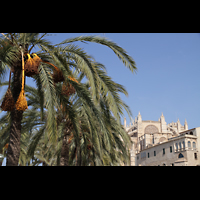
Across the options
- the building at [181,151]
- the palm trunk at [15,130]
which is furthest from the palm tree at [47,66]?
the building at [181,151]

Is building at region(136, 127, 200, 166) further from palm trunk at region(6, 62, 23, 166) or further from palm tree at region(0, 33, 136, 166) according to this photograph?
palm trunk at region(6, 62, 23, 166)

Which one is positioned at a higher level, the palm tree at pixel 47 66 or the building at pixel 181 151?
the building at pixel 181 151

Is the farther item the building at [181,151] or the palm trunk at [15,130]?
the building at [181,151]

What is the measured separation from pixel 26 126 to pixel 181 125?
92.7 metres

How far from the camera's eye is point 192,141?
4425 cm

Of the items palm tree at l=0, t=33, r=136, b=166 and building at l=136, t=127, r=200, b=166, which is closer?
palm tree at l=0, t=33, r=136, b=166

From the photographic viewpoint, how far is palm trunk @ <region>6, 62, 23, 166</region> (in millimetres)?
7761

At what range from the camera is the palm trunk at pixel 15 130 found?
25.5ft

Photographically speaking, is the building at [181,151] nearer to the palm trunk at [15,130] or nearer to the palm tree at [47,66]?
the palm tree at [47,66]

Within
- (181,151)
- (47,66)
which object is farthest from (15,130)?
(181,151)

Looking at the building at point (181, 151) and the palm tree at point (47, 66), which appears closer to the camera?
the palm tree at point (47, 66)

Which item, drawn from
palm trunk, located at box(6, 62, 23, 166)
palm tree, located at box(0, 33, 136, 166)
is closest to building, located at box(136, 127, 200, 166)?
palm tree, located at box(0, 33, 136, 166)
